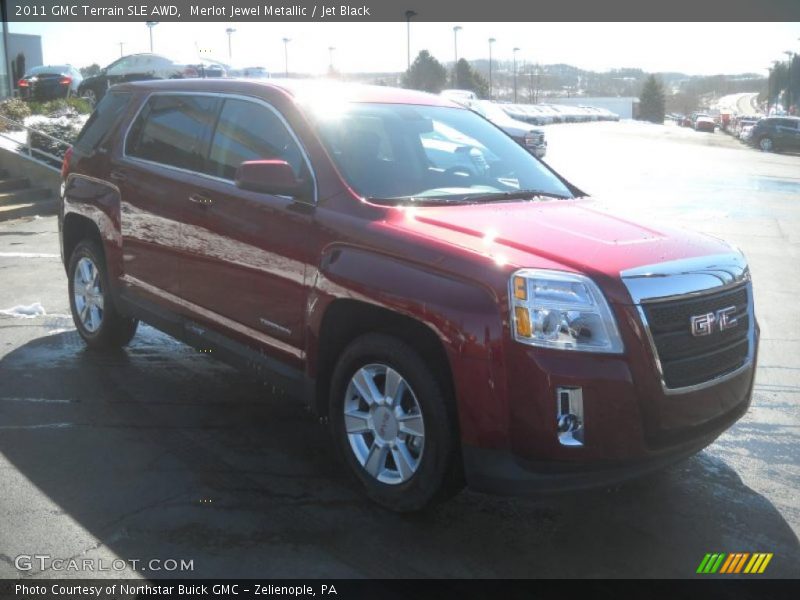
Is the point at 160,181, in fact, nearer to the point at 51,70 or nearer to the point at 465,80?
the point at 51,70

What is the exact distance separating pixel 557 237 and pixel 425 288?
0.66 m

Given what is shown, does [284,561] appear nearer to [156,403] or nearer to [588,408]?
[588,408]

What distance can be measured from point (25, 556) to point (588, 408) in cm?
232

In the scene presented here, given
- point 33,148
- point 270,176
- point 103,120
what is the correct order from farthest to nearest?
1. point 33,148
2. point 103,120
3. point 270,176

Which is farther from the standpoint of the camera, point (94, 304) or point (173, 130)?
point (94, 304)

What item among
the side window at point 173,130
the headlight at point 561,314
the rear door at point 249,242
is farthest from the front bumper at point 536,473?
the side window at point 173,130

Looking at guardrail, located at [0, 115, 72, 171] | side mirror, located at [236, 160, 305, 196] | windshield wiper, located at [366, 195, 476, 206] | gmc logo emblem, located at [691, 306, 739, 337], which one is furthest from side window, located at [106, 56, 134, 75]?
gmc logo emblem, located at [691, 306, 739, 337]

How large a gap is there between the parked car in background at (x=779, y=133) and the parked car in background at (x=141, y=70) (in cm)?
2748

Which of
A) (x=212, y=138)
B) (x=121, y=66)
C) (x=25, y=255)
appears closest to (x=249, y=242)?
(x=212, y=138)

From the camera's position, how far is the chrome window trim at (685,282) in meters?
3.52

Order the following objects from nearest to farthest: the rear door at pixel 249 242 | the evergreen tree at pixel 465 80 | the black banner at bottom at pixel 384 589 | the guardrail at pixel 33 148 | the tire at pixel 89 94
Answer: the black banner at bottom at pixel 384 589 < the rear door at pixel 249 242 < the guardrail at pixel 33 148 < the tire at pixel 89 94 < the evergreen tree at pixel 465 80

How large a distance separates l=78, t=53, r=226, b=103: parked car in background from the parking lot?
20198 mm

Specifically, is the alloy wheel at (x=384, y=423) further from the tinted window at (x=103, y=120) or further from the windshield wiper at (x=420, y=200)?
the tinted window at (x=103, y=120)

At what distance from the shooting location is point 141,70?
26.2 meters
